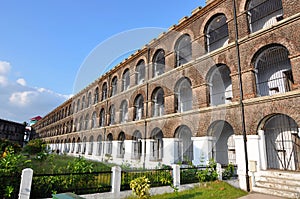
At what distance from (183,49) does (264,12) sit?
6.15m

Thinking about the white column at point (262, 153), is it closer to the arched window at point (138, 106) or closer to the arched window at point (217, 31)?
the arched window at point (217, 31)

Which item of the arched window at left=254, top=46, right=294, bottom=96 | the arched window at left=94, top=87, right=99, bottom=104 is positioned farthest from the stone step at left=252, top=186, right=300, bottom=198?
the arched window at left=94, top=87, right=99, bottom=104

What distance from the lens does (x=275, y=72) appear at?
41.7 ft

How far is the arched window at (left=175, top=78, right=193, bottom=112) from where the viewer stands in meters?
15.8

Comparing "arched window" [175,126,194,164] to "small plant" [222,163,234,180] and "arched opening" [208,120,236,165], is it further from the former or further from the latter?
"small plant" [222,163,234,180]

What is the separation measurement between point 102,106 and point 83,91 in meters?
9.70

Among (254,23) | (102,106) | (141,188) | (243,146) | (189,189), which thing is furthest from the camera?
(102,106)

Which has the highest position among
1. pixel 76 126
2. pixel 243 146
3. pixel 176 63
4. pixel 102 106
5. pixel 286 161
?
pixel 176 63

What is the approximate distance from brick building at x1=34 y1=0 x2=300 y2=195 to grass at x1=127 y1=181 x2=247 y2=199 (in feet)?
3.80

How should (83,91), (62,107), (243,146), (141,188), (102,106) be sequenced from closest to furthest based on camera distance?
(141,188), (243,146), (102,106), (83,91), (62,107)

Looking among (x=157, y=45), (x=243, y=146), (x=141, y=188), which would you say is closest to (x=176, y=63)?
(x=157, y=45)

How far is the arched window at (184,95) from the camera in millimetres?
15805

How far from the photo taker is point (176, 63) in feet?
54.4

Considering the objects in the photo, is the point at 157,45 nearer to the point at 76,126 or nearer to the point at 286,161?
the point at 286,161
